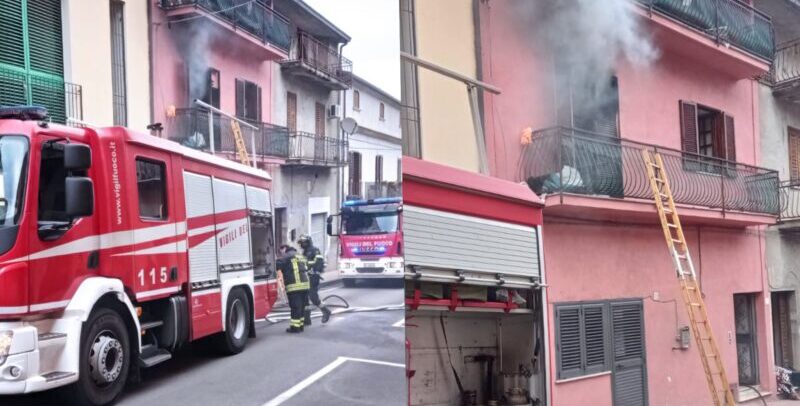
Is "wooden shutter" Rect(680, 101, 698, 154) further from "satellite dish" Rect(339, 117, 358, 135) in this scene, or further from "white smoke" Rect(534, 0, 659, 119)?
"satellite dish" Rect(339, 117, 358, 135)

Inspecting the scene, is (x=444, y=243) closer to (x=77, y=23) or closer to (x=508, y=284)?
(x=508, y=284)

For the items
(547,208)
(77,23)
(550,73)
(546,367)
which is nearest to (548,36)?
(550,73)

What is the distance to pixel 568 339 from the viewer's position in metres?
1.28

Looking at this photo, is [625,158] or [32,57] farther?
[625,158]

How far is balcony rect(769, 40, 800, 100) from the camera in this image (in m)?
2.02

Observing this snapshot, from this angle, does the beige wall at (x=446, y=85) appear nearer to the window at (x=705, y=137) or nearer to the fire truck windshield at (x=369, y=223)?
the fire truck windshield at (x=369, y=223)

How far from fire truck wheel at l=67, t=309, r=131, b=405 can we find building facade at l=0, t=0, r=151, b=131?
226 mm

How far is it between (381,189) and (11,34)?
1.71ft

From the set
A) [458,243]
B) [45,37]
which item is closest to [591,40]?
[458,243]

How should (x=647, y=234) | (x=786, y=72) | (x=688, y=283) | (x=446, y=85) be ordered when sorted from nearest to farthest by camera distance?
1. (x=446, y=85)
2. (x=647, y=234)
3. (x=688, y=283)
4. (x=786, y=72)

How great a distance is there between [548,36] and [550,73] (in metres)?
0.08

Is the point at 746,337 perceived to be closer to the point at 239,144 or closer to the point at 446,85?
the point at 446,85

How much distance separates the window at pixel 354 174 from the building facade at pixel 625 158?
101 mm

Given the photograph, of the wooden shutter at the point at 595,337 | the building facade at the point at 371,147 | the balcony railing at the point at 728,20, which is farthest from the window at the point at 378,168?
the balcony railing at the point at 728,20
